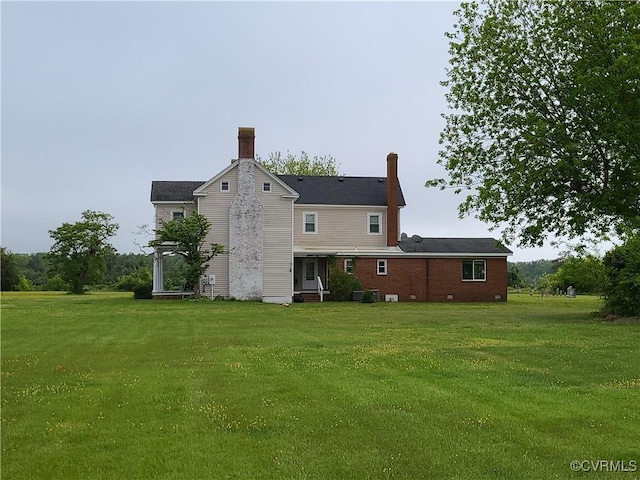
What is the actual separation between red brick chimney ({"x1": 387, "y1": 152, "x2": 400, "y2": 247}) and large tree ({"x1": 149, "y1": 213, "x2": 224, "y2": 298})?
11.7 metres

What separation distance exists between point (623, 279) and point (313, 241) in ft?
76.5

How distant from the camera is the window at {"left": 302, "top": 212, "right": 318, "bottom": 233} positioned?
4422cm

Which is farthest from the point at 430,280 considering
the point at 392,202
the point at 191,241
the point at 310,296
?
the point at 191,241

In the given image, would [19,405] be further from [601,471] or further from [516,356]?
[516,356]

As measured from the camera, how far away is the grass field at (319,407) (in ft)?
21.6

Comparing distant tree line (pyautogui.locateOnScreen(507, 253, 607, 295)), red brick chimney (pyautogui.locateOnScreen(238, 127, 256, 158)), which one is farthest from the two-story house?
distant tree line (pyautogui.locateOnScreen(507, 253, 607, 295))

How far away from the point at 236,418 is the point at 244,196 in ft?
105

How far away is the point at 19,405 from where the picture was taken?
30.4 ft

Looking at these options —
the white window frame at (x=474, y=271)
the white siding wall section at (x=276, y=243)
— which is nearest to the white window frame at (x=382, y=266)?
the white window frame at (x=474, y=271)

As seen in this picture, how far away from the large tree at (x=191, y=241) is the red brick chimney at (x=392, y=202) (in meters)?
11.7

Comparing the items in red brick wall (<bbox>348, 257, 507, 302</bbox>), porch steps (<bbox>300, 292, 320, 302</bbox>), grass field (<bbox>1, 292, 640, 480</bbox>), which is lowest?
grass field (<bbox>1, 292, 640, 480</bbox>)

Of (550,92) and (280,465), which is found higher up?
(550,92)

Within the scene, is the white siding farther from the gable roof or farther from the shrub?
the shrub

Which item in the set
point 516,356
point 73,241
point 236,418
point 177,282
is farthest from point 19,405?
point 73,241
